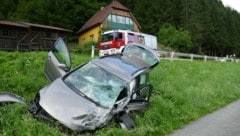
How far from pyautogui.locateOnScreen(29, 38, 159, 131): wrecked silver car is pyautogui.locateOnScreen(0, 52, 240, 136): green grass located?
26 centimetres

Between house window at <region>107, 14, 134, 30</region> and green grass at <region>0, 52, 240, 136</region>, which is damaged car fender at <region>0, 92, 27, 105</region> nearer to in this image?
green grass at <region>0, 52, 240, 136</region>

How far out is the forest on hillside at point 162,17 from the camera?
63.6 m

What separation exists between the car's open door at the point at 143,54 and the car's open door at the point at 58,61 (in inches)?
65.6

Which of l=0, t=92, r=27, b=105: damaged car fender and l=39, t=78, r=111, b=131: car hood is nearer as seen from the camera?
l=39, t=78, r=111, b=131: car hood

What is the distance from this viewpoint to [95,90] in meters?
9.47

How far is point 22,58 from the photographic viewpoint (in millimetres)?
15883

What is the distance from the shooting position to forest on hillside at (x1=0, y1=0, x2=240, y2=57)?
6362cm

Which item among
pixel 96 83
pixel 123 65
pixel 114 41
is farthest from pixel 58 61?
pixel 114 41

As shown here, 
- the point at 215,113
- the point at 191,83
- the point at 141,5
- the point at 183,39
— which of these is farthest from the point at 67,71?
the point at 141,5

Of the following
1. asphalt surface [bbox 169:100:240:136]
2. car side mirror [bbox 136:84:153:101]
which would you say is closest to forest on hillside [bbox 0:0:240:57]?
asphalt surface [bbox 169:100:240:136]

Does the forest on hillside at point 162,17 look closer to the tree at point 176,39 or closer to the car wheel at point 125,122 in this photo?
the tree at point 176,39

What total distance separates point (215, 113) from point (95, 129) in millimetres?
5723

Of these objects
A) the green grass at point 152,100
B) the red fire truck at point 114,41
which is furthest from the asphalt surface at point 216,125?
the red fire truck at point 114,41

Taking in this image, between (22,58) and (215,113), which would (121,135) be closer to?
(215,113)
